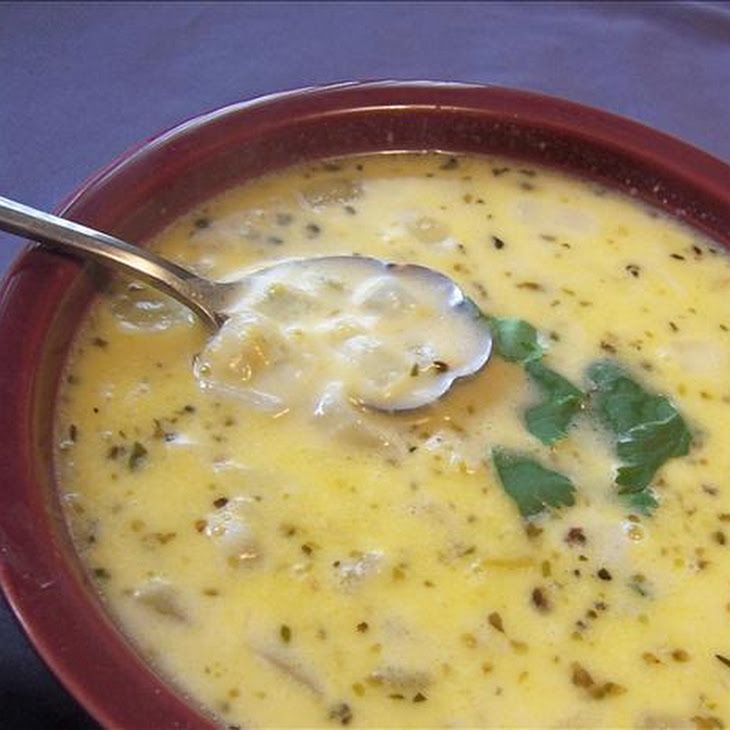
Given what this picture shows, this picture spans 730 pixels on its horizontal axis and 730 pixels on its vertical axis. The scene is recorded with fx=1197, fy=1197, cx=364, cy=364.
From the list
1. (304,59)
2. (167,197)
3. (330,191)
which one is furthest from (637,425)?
(304,59)

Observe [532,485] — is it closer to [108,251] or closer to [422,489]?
[422,489]

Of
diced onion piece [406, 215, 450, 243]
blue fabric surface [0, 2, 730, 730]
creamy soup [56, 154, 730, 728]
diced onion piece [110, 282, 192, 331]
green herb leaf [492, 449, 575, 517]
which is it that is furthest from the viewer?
blue fabric surface [0, 2, 730, 730]

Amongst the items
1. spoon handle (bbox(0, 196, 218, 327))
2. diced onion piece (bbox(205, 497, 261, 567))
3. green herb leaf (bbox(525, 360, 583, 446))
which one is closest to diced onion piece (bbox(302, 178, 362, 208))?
spoon handle (bbox(0, 196, 218, 327))

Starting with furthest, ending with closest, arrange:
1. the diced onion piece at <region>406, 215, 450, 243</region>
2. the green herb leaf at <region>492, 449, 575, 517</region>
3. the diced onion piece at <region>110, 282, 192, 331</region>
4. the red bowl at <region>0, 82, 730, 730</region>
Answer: the diced onion piece at <region>406, 215, 450, 243</region> → the diced onion piece at <region>110, 282, 192, 331</region> → the green herb leaf at <region>492, 449, 575, 517</region> → the red bowl at <region>0, 82, 730, 730</region>

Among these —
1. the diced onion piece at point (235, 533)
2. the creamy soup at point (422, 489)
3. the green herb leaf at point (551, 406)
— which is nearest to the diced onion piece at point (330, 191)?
the creamy soup at point (422, 489)

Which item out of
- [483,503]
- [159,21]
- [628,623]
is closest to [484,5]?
[159,21]

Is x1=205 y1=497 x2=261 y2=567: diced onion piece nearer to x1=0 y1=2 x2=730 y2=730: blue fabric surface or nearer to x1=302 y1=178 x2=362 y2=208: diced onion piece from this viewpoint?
x1=302 y1=178 x2=362 y2=208: diced onion piece

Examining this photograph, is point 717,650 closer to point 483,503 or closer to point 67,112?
point 483,503
